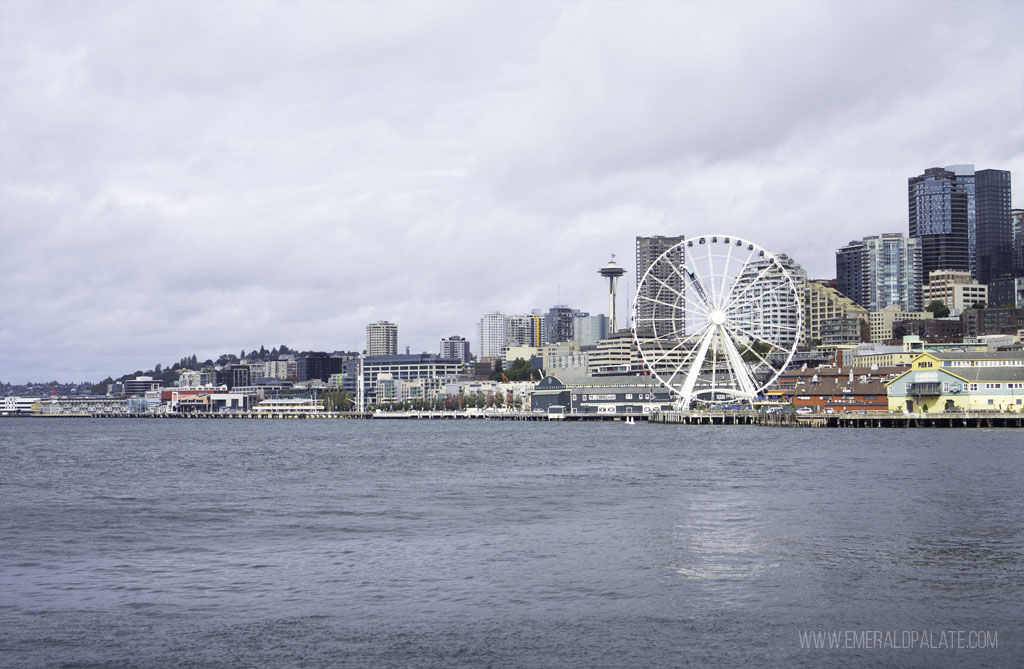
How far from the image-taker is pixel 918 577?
2212 centimetres

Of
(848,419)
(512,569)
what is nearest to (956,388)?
(848,419)

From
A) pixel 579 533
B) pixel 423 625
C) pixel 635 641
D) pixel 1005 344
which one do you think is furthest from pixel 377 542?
pixel 1005 344

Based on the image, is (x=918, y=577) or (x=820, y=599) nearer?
(x=820, y=599)

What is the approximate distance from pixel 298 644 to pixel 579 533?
12.3m

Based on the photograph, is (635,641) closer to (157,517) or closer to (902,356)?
(157,517)

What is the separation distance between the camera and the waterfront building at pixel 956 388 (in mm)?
99875

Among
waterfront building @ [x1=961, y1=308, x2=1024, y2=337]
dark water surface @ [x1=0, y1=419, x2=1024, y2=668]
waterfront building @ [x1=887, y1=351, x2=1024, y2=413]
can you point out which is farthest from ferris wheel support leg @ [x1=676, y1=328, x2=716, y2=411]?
waterfront building @ [x1=961, y1=308, x2=1024, y2=337]

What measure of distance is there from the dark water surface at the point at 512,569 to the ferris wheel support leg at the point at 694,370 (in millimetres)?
49608

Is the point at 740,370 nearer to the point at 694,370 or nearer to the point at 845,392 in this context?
the point at 694,370

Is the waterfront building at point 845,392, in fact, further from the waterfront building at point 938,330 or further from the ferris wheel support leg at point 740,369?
the waterfront building at point 938,330

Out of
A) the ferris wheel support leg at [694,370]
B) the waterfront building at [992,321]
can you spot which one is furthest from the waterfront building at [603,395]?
the waterfront building at [992,321]

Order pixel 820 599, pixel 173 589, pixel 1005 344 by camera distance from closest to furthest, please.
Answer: pixel 820 599, pixel 173 589, pixel 1005 344

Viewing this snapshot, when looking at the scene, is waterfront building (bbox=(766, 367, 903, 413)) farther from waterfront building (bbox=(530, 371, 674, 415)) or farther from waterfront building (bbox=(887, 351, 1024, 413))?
waterfront building (bbox=(530, 371, 674, 415))

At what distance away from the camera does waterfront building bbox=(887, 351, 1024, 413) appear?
328 feet
